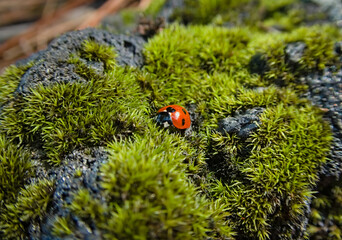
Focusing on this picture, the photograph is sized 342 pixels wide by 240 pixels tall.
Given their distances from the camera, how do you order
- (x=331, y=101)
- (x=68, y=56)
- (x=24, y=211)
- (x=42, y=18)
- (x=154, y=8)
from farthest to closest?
(x=42, y=18)
(x=154, y=8)
(x=331, y=101)
(x=68, y=56)
(x=24, y=211)

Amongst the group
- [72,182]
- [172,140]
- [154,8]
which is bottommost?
[72,182]

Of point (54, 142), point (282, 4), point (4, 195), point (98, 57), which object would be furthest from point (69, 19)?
point (282, 4)

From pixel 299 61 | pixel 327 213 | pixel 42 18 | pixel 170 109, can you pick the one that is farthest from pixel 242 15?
pixel 42 18

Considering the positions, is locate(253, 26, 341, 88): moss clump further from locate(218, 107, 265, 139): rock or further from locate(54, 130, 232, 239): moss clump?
locate(54, 130, 232, 239): moss clump

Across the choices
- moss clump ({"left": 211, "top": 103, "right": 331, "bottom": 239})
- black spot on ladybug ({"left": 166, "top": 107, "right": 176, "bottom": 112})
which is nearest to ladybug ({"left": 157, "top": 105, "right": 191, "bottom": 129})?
black spot on ladybug ({"left": 166, "top": 107, "right": 176, "bottom": 112})

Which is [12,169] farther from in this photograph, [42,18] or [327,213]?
[42,18]

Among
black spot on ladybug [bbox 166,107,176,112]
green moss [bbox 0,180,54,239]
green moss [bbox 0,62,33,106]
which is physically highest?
black spot on ladybug [bbox 166,107,176,112]
